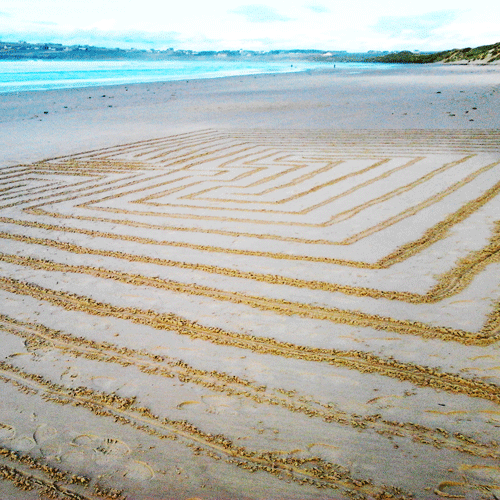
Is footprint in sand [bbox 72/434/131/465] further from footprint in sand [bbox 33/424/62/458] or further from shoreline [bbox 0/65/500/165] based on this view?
shoreline [bbox 0/65/500/165]

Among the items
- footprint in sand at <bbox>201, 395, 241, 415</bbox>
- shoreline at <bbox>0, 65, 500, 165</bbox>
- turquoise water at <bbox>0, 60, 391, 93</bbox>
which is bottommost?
footprint in sand at <bbox>201, 395, 241, 415</bbox>

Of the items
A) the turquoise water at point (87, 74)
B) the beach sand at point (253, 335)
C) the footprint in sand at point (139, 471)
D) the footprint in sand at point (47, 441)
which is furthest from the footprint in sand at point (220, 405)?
the turquoise water at point (87, 74)

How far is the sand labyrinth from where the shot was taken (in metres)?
2.00


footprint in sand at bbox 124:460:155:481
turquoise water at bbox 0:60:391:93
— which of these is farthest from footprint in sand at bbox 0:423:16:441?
turquoise water at bbox 0:60:391:93

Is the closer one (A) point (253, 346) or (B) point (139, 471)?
(B) point (139, 471)

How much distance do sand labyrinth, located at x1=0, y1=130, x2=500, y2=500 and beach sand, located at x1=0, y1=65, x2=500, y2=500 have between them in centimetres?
1

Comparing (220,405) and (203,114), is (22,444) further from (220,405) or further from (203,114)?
(203,114)

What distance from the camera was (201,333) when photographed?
2.97 metres

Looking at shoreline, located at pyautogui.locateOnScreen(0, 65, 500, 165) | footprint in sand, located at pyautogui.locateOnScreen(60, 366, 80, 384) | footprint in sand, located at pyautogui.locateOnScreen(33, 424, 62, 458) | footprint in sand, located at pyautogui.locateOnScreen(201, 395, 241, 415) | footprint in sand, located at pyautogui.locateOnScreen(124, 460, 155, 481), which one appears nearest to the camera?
footprint in sand, located at pyautogui.locateOnScreen(124, 460, 155, 481)

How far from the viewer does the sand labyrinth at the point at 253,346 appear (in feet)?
6.57

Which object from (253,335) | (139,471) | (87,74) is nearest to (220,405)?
(139,471)

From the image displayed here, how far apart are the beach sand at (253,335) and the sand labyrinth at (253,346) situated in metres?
0.01

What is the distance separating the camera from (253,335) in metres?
2.94

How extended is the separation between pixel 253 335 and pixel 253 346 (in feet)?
0.39
